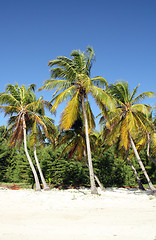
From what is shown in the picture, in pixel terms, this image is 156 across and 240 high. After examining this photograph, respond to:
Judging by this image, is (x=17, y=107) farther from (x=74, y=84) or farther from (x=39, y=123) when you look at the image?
(x=74, y=84)

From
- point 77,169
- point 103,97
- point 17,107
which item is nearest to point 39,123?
point 17,107

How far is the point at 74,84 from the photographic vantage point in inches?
456

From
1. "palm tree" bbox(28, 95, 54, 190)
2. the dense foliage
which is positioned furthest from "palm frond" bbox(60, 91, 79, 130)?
the dense foliage

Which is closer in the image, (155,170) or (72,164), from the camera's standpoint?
(72,164)

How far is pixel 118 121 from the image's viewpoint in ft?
43.2

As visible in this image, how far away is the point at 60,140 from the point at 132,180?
12379 millimetres

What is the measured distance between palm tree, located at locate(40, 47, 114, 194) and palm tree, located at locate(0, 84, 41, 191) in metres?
3.75

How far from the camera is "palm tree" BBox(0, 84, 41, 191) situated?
1376cm

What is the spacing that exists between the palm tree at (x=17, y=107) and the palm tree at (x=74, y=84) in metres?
3.75

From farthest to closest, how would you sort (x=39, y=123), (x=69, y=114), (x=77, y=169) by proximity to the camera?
(x=77, y=169)
(x=39, y=123)
(x=69, y=114)

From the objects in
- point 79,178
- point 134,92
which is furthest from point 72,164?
point 134,92

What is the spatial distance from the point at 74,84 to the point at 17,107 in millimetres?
5225

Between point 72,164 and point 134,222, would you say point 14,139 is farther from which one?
point 134,222

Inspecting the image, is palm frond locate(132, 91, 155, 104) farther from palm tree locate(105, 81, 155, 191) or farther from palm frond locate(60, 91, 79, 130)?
palm frond locate(60, 91, 79, 130)
